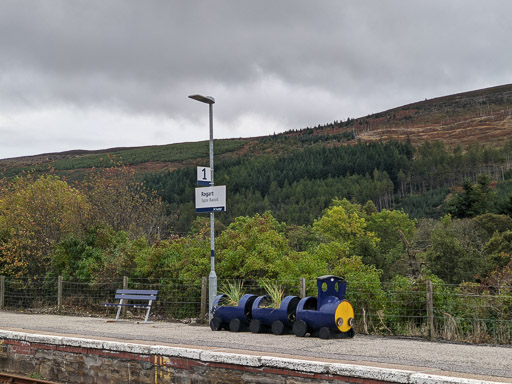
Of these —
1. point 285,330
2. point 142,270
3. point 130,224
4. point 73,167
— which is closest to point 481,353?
point 285,330

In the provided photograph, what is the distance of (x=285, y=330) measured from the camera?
11.8 m

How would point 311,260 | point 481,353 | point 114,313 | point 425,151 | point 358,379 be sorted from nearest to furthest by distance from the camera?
point 358,379 → point 481,353 → point 311,260 → point 114,313 → point 425,151

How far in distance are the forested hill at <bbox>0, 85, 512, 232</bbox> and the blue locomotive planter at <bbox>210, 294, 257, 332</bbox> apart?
296 feet

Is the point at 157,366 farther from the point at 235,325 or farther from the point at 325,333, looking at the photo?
the point at 235,325

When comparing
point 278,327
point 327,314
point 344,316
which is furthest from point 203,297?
point 344,316

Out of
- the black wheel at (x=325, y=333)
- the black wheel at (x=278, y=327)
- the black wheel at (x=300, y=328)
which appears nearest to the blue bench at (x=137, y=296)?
the black wheel at (x=278, y=327)

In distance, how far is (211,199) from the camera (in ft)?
46.3

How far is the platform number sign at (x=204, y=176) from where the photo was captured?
14086 mm

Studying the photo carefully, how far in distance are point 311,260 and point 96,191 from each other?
522 inches

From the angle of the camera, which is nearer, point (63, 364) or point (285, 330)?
point (63, 364)

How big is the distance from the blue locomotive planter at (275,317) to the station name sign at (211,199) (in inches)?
111

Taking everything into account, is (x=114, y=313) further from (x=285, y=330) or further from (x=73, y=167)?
(x=73, y=167)

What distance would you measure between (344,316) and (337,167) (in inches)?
5861

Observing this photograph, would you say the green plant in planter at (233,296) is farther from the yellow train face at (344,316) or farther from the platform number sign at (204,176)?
the yellow train face at (344,316)
